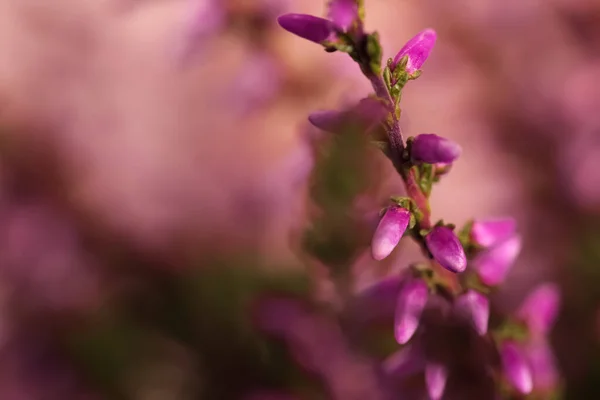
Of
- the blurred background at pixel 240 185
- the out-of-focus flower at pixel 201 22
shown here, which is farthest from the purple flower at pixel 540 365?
the out-of-focus flower at pixel 201 22

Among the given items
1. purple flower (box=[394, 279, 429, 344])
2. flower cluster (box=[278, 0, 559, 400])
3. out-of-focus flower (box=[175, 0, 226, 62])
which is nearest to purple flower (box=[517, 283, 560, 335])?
flower cluster (box=[278, 0, 559, 400])

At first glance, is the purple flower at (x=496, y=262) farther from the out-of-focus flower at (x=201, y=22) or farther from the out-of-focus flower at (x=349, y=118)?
the out-of-focus flower at (x=201, y=22)

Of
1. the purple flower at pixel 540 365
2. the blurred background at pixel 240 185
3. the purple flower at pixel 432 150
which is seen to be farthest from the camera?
the blurred background at pixel 240 185

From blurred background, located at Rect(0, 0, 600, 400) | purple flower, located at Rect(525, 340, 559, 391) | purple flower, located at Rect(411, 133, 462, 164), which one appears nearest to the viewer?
purple flower, located at Rect(411, 133, 462, 164)

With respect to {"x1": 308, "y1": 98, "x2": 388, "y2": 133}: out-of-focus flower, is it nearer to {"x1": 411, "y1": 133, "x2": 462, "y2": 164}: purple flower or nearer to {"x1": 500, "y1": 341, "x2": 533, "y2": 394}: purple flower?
{"x1": 411, "y1": 133, "x2": 462, "y2": 164}: purple flower

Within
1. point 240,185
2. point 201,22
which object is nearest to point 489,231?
point 201,22

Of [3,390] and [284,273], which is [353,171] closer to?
[284,273]
